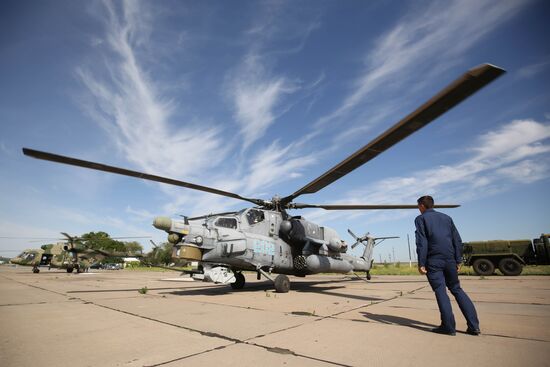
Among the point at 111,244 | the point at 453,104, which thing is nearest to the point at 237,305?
the point at 453,104

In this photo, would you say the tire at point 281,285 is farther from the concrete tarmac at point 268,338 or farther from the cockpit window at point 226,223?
the concrete tarmac at point 268,338

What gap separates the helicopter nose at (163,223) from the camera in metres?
7.22

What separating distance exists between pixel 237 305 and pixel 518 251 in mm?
16775

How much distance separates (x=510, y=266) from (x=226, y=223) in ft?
50.8

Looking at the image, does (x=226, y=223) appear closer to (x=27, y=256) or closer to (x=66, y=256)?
(x=66, y=256)

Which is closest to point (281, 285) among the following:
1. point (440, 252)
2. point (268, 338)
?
point (268, 338)

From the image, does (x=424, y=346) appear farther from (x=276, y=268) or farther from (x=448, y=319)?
(x=276, y=268)

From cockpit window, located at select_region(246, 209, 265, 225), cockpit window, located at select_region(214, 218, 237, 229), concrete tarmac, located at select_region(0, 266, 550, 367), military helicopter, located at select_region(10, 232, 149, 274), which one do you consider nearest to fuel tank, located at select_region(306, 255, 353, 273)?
cockpit window, located at select_region(246, 209, 265, 225)

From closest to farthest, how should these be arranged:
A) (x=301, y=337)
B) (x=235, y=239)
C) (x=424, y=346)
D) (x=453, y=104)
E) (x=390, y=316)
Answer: (x=424, y=346) → (x=301, y=337) → (x=453, y=104) → (x=390, y=316) → (x=235, y=239)

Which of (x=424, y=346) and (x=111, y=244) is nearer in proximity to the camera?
(x=424, y=346)

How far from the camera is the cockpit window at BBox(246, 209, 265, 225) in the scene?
926cm

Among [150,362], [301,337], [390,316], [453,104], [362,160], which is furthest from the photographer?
[362,160]

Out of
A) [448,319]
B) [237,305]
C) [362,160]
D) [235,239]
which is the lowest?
[237,305]

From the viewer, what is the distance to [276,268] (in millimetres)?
9531
